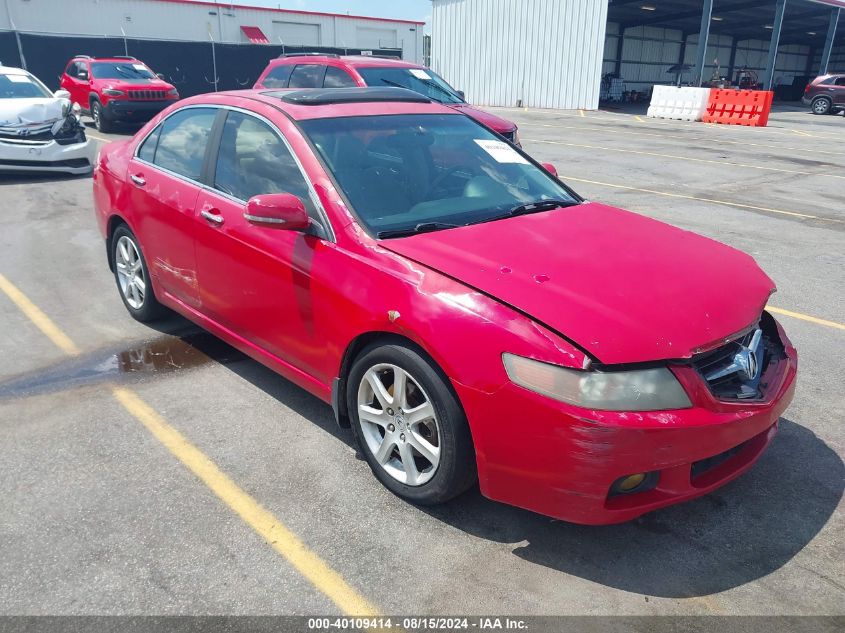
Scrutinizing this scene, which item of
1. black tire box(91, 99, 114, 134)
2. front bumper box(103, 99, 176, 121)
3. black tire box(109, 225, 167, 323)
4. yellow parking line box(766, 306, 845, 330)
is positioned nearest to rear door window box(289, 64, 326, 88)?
black tire box(109, 225, 167, 323)

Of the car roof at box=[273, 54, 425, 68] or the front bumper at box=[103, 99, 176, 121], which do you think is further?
the front bumper at box=[103, 99, 176, 121]

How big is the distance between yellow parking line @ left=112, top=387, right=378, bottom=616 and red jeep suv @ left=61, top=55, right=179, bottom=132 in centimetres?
1501

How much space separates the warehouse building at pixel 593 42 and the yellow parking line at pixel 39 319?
89.6 feet

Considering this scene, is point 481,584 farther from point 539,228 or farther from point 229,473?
point 539,228

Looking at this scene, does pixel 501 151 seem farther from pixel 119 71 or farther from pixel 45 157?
pixel 119 71

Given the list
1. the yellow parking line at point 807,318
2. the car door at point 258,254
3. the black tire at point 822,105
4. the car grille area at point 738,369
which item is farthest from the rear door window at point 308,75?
the black tire at point 822,105

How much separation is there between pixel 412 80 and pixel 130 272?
6.81 metres

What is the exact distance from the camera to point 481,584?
2643 mm

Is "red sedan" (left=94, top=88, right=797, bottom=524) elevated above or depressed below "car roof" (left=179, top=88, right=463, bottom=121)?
below

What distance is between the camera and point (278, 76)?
1140 centimetres

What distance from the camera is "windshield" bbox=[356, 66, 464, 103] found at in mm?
10438

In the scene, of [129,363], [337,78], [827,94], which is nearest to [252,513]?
[129,363]

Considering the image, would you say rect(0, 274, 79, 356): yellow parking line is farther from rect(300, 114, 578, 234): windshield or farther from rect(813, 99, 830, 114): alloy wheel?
rect(813, 99, 830, 114): alloy wheel

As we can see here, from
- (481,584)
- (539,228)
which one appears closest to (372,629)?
(481,584)
